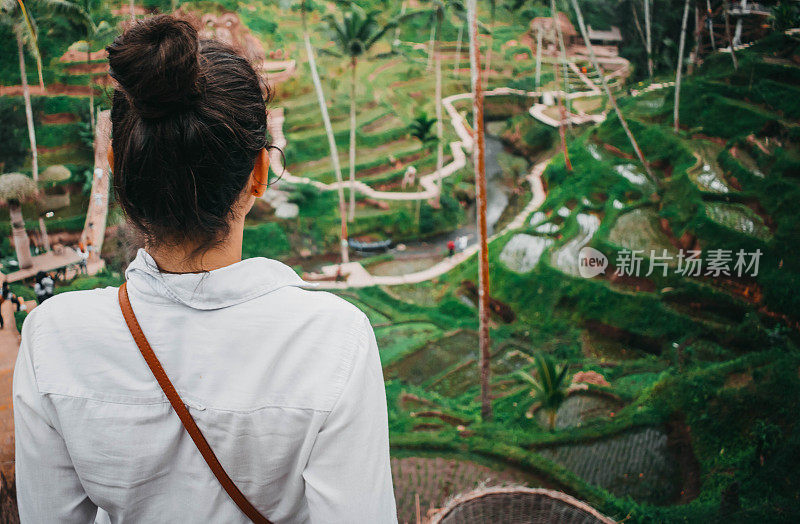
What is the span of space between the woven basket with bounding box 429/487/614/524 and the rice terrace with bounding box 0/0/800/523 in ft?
0.06

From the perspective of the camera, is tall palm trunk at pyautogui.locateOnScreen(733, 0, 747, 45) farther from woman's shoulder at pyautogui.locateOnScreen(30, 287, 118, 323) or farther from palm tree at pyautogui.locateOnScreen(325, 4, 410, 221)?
woman's shoulder at pyautogui.locateOnScreen(30, 287, 118, 323)

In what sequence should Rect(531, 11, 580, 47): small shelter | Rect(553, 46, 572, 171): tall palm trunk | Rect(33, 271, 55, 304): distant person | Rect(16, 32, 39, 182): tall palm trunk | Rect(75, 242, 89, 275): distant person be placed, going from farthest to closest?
Rect(553, 46, 572, 171): tall palm trunk < Rect(531, 11, 580, 47): small shelter < Rect(75, 242, 89, 275): distant person < Rect(16, 32, 39, 182): tall palm trunk < Rect(33, 271, 55, 304): distant person

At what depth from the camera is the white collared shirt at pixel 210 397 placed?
2.33 feet

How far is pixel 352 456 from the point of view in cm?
70

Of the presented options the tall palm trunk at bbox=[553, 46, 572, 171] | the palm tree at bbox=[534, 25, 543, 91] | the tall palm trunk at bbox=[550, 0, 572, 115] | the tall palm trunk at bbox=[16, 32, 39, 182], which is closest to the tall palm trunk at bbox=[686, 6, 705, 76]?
the tall palm trunk at bbox=[550, 0, 572, 115]

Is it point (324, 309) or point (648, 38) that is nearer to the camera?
point (324, 309)

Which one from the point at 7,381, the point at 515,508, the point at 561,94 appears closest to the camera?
the point at 515,508

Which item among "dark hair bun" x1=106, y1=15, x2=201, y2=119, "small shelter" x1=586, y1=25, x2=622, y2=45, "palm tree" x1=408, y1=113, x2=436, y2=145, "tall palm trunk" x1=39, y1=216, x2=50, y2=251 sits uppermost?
"dark hair bun" x1=106, y1=15, x2=201, y2=119

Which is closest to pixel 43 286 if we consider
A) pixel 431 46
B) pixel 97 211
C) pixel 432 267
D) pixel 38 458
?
pixel 97 211

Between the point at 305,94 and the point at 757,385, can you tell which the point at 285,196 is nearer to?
the point at 305,94

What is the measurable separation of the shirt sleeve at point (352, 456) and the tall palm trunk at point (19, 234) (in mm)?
4821

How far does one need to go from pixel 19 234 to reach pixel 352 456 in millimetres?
4895

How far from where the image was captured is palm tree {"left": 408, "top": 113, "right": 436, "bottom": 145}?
9.44 m

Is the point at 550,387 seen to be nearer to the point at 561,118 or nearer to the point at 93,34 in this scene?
the point at 561,118
